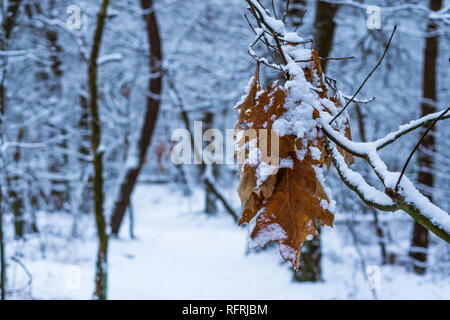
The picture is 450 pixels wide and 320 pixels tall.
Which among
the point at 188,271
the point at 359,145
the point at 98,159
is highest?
the point at 359,145

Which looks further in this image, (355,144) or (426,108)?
(426,108)

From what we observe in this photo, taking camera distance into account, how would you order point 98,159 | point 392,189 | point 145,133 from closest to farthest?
point 392,189
point 98,159
point 145,133

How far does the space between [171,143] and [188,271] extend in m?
6.02

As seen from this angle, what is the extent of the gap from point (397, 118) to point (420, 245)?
2566mm

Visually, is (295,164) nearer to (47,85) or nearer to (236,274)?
(236,274)

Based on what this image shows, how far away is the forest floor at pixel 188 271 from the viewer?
5223 mm

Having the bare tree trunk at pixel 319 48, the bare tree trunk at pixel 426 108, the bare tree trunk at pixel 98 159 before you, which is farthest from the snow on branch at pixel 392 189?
the bare tree trunk at pixel 426 108

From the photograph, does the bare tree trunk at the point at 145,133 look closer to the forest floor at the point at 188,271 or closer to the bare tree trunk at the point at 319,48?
the forest floor at the point at 188,271

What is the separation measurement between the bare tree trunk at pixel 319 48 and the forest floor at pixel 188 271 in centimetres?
16

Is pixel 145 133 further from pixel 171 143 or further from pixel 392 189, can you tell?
pixel 392 189

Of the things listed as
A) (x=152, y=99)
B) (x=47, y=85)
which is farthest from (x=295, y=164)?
(x=47, y=85)

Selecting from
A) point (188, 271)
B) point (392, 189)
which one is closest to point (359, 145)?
point (392, 189)

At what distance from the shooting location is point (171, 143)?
12.1 metres
